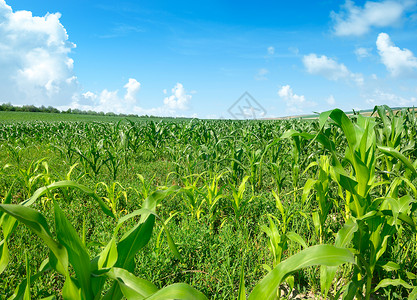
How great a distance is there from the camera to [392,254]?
2033 millimetres

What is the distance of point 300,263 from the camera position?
87 cm

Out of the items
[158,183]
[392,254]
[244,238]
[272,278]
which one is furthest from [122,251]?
[158,183]

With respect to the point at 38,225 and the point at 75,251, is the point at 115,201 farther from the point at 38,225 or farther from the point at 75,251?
the point at 38,225

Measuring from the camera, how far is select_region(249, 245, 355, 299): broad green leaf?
0.85 meters

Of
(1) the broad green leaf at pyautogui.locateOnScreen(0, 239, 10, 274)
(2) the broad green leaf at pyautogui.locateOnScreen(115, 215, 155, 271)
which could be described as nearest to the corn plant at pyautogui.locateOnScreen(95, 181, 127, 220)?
(1) the broad green leaf at pyautogui.locateOnScreen(0, 239, 10, 274)

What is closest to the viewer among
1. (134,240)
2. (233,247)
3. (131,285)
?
(131,285)

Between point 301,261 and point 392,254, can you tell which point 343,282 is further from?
point 301,261

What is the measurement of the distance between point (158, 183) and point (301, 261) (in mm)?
3683

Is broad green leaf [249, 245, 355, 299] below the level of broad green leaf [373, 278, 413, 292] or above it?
above

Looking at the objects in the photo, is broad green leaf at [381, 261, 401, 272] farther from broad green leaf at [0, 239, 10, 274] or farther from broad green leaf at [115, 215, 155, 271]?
broad green leaf at [0, 239, 10, 274]

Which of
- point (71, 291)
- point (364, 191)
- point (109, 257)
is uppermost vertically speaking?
point (364, 191)

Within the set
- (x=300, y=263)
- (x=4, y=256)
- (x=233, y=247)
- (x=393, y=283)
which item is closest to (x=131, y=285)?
(x=300, y=263)

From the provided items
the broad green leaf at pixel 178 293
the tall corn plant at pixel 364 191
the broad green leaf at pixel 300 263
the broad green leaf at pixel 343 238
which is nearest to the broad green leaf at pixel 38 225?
the broad green leaf at pixel 178 293

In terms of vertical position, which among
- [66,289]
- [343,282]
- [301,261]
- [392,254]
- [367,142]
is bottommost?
[343,282]
